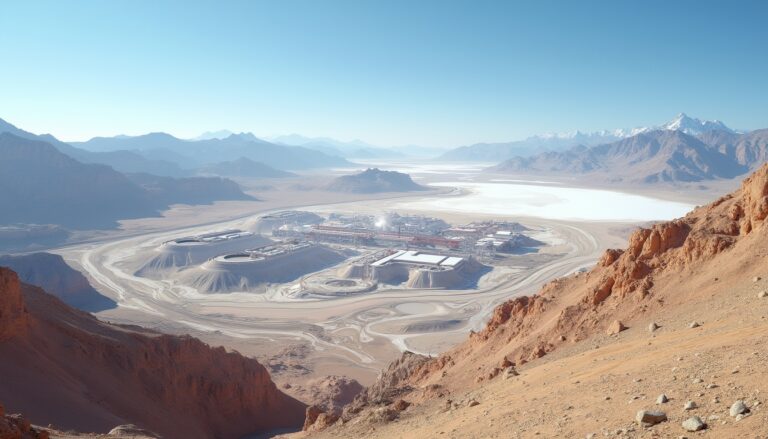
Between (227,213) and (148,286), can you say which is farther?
(227,213)

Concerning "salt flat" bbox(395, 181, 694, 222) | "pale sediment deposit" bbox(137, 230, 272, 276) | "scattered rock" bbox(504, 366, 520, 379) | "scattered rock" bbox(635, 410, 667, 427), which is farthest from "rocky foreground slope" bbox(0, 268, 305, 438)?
"salt flat" bbox(395, 181, 694, 222)

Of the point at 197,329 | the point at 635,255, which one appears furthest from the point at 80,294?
the point at 635,255

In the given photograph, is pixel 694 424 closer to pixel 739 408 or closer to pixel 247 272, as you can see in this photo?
pixel 739 408

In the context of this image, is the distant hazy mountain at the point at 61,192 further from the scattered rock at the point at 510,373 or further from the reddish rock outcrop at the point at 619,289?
the scattered rock at the point at 510,373

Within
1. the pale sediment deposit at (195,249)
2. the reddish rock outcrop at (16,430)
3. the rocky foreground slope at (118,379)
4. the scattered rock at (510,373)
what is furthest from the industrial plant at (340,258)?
the reddish rock outcrop at (16,430)

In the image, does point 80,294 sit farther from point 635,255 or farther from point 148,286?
point 635,255
